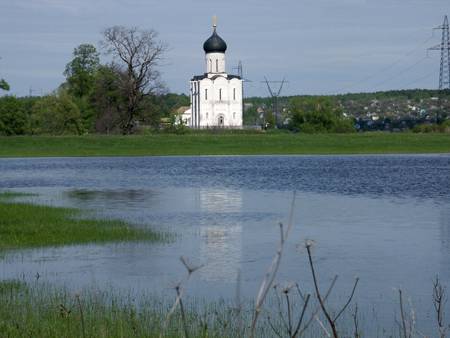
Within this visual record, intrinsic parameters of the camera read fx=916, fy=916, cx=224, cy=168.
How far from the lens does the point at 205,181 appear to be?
4225 centimetres

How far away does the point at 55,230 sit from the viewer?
70.4ft

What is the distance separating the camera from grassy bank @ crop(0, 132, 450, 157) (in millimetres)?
76300

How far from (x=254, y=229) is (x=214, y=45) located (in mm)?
97732

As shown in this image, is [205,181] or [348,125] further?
[348,125]

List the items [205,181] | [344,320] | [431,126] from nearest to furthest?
[344,320], [205,181], [431,126]

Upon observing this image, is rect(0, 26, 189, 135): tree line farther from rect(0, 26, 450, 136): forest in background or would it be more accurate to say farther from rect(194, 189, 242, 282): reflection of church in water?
rect(194, 189, 242, 282): reflection of church in water

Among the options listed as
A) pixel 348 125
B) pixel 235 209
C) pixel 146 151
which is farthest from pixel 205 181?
pixel 348 125

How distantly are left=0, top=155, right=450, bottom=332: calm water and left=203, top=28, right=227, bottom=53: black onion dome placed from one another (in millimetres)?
70951

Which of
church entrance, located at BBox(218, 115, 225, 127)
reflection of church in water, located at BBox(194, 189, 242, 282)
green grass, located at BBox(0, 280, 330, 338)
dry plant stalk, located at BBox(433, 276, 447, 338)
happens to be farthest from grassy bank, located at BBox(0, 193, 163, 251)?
church entrance, located at BBox(218, 115, 225, 127)

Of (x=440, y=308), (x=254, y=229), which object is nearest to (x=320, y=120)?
(x=254, y=229)

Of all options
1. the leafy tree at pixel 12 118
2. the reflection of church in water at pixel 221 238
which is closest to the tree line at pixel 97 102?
the leafy tree at pixel 12 118

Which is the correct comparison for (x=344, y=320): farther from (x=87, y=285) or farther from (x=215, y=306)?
(x=87, y=285)

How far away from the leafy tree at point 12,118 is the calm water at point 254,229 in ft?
216

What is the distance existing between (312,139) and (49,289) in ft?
222
